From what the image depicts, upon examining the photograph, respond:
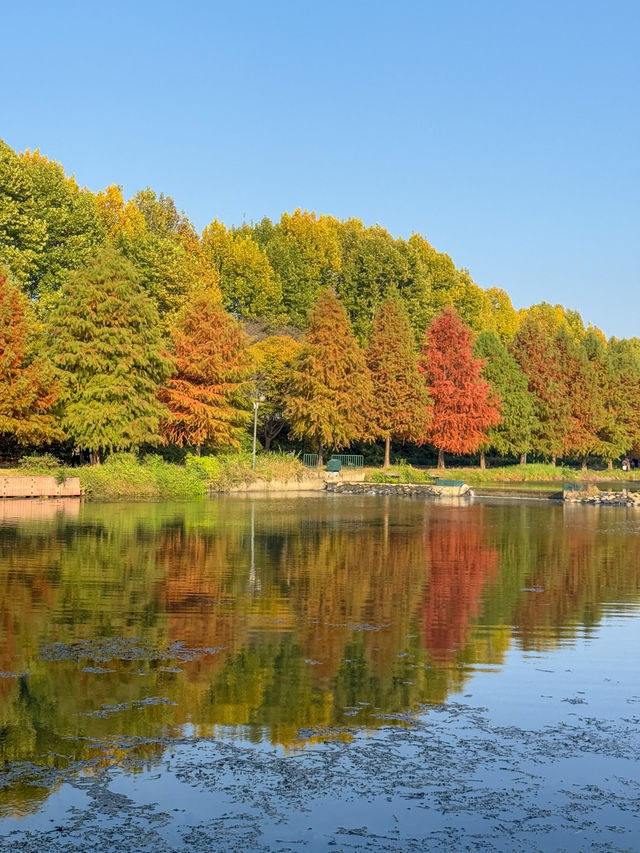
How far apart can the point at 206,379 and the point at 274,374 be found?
13.2m

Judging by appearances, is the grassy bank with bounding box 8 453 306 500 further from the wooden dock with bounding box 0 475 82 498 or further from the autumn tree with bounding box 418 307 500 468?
the autumn tree with bounding box 418 307 500 468

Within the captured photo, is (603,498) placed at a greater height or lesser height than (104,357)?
lesser

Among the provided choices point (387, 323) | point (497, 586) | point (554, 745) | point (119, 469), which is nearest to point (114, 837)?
point (554, 745)

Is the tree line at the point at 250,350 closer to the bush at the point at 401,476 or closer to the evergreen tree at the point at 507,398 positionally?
the evergreen tree at the point at 507,398

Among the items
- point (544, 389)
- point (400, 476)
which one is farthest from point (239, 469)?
point (544, 389)

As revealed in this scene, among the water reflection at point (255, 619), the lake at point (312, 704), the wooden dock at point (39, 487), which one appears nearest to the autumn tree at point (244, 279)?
the wooden dock at point (39, 487)

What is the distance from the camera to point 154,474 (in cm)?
5609

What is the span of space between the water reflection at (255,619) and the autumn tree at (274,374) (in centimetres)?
4284

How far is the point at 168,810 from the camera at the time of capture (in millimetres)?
9031

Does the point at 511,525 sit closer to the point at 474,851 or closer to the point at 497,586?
the point at 497,586

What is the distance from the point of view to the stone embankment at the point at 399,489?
2613 inches

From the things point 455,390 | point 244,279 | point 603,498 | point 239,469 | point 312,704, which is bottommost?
point 312,704

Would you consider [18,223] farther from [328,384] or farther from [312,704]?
[312,704]

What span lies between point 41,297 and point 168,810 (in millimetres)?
63666
